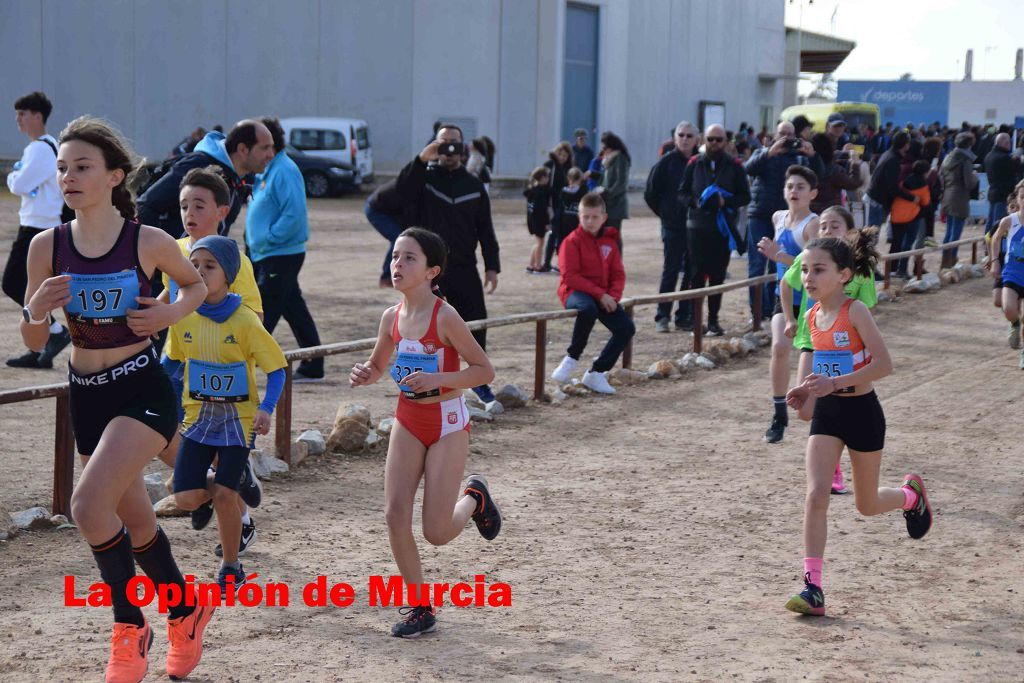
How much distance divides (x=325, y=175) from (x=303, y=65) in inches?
184

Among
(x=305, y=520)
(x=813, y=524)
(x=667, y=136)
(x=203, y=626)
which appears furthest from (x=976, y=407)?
(x=667, y=136)

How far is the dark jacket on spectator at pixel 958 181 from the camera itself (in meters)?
19.2

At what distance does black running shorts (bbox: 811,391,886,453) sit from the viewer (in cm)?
554

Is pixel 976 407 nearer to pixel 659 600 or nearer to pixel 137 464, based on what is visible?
pixel 659 600

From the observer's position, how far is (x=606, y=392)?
10211 mm

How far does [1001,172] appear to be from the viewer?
63.4 feet

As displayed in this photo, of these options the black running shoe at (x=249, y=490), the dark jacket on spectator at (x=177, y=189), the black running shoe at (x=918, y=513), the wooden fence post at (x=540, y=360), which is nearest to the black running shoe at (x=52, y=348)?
the dark jacket on spectator at (x=177, y=189)

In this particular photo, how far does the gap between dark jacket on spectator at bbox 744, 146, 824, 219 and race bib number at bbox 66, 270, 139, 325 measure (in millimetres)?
8997

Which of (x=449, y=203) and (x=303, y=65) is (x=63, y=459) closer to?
(x=449, y=203)

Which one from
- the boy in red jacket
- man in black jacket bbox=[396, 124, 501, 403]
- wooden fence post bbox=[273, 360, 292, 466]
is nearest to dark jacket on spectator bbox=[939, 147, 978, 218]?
the boy in red jacket

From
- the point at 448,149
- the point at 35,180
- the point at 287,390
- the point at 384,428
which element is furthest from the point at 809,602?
the point at 35,180

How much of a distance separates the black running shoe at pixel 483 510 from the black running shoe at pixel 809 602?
4.18ft

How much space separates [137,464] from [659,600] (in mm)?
2330

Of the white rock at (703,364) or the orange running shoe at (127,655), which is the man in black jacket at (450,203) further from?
the orange running shoe at (127,655)
